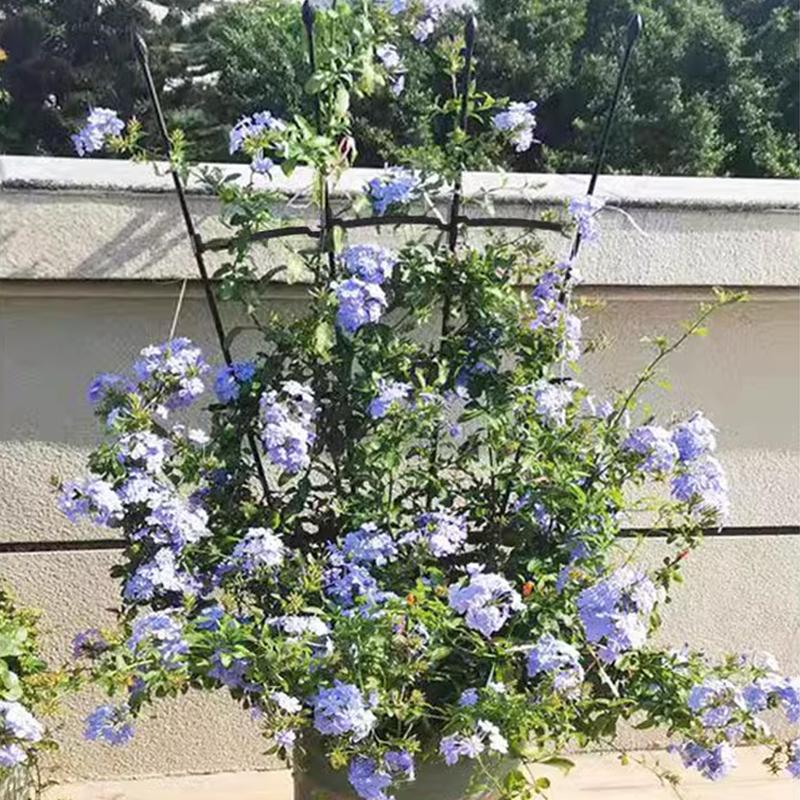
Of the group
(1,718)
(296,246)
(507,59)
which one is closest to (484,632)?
(1,718)

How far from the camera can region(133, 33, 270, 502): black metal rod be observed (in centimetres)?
234

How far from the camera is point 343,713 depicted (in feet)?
6.44

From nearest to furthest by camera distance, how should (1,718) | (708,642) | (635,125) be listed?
(1,718) < (708,642) < (635,125)

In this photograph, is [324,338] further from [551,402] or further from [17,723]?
[17,723]

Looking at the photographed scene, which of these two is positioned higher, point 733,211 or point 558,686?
point 733,211

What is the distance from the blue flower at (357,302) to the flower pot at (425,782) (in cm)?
83

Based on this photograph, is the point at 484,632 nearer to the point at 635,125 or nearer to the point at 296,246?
the point at 296,246

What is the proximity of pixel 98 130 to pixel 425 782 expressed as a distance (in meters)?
1.41

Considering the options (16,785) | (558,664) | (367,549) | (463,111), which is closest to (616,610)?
(558,664)

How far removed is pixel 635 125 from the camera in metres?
16.2

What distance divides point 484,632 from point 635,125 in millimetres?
15018

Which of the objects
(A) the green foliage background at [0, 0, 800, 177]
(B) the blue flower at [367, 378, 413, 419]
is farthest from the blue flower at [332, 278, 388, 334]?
(A) the green foliage background at [0, 0, 800, 177]

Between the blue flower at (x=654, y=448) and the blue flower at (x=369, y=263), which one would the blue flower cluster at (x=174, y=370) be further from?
the blue flower at (x=654, y=448)

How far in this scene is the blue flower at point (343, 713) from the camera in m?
1.96
